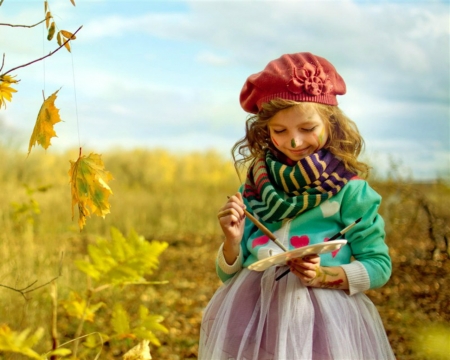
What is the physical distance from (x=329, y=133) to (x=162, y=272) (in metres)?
4.44

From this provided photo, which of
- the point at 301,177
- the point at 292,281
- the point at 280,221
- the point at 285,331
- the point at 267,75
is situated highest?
the point at 267,75

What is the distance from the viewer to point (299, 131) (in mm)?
2326

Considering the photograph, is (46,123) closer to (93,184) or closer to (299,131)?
(93,184)

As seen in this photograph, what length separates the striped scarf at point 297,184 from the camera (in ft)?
7.44

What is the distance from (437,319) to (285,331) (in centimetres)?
250

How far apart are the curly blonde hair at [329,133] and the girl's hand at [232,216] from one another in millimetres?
358

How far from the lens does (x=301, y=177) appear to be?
2.29m

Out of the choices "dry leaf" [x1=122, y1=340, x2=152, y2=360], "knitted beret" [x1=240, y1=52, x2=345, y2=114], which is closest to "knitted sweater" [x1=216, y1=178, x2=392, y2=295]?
"knitted beret" [x1=240, y1=52, x2=345, y2=114]

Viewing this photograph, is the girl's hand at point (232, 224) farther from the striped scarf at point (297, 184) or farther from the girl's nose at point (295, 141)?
the girl's nose at point (295, 141)

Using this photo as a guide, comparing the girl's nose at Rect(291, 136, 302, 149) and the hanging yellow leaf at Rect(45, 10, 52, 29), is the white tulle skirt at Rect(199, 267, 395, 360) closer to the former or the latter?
the girl's nose at Rect(291, 136, 302, 149)

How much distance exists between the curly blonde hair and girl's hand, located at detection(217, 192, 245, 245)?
0.36 m

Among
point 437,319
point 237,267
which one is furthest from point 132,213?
point 237,267

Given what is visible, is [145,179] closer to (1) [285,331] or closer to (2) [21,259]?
(2) [21,259]

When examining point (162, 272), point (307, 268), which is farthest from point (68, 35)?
point (162, 272)
